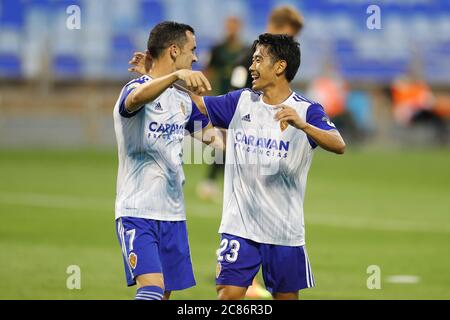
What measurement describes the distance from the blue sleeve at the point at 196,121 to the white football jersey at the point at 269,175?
1.31 feet

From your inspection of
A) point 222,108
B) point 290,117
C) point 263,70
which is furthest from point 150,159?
point 290,117

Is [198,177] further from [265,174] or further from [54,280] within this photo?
[265,174]

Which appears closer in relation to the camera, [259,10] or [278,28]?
[278,28]

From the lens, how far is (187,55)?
8211 millimetres

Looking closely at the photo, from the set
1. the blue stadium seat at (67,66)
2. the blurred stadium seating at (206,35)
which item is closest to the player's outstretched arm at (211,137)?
the blurred stadium seating at (206,35)

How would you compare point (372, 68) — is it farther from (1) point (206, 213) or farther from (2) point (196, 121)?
(2) point (196, 121)

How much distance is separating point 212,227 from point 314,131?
8299 mm

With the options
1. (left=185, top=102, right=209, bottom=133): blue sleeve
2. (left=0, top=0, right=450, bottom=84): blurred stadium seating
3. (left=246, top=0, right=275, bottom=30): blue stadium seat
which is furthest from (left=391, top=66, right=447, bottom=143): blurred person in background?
(left=185, top=102, right=209, bottom=133): blue sleeve

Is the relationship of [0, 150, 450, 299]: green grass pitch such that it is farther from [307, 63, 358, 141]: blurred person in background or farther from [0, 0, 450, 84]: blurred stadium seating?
[0, 0, 450, 84]: blurred stadium seating

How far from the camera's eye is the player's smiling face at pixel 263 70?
7.99m

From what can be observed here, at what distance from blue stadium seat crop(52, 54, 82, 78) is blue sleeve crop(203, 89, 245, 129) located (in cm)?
2551

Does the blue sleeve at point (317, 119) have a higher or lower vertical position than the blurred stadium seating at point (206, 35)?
lower

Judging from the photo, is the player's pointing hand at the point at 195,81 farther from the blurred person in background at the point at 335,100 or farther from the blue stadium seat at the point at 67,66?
the blue stadium seat at the point at 67,66

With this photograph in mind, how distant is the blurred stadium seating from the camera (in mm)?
33031
